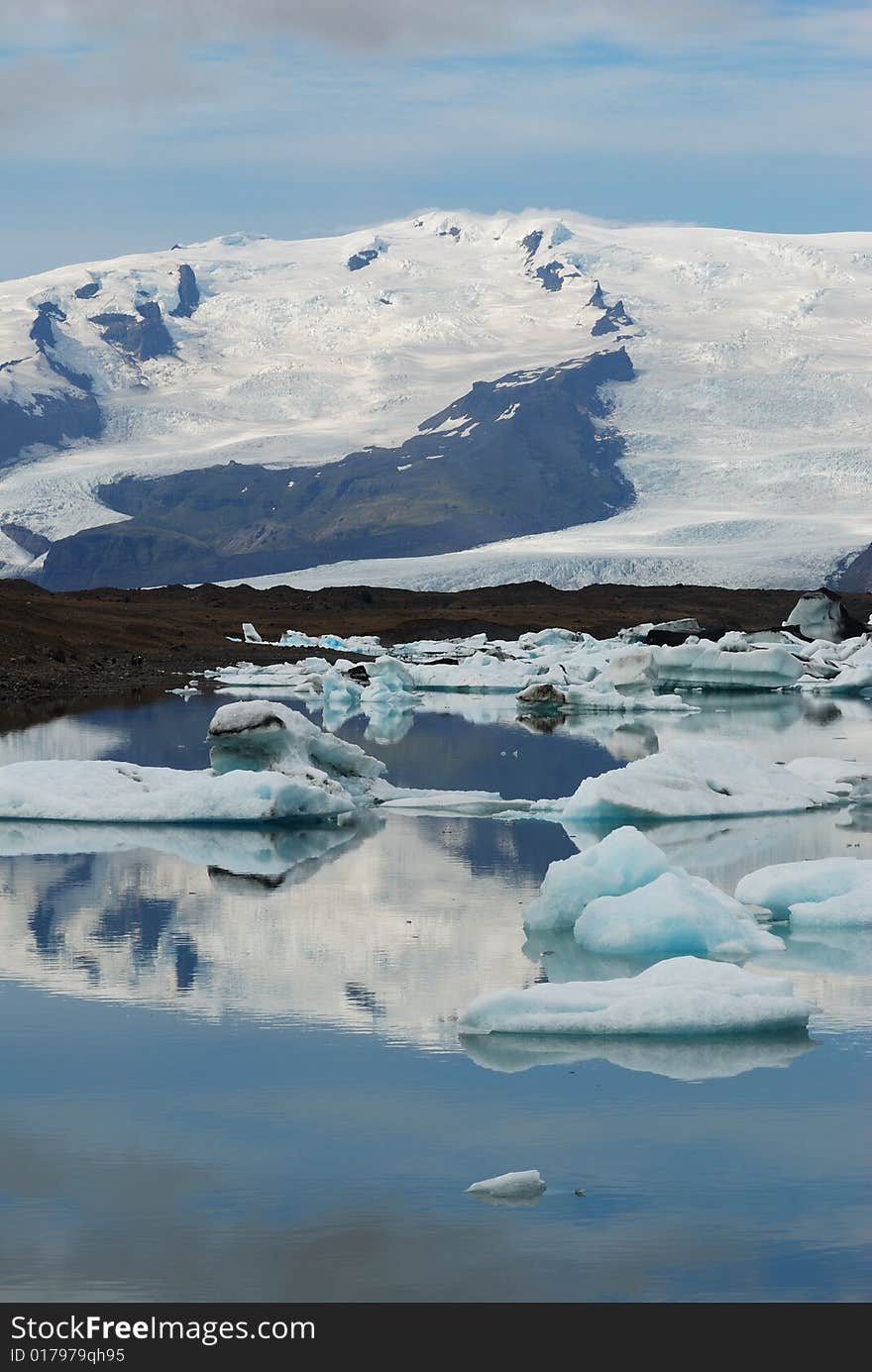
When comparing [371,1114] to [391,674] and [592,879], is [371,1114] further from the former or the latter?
[391,674]

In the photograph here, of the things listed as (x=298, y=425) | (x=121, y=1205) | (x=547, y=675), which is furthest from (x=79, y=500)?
(x=121, y=1205)

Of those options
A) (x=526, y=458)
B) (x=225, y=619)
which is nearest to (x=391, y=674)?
(x=225, y=619)

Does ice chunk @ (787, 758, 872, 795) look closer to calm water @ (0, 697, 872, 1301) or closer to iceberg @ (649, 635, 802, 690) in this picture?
calm water @ (0, 697, 872, 1301)

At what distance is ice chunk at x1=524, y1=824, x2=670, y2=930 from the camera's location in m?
11.4

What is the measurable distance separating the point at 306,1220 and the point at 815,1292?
185 centimetres

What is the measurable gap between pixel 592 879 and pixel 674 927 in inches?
47.3

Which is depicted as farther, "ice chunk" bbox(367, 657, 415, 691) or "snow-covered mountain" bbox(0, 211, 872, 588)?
"snow-covered mountain" bbox(0, 211, 872, 588)

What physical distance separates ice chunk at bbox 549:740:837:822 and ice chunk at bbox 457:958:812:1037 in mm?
7492

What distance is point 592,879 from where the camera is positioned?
37.7 ft

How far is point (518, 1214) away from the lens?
624 centimetres

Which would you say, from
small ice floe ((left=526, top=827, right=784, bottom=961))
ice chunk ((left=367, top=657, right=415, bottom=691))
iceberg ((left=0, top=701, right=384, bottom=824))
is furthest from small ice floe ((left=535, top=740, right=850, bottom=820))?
ice chunk ((left=367, top=657, right=415, bottom=691))
